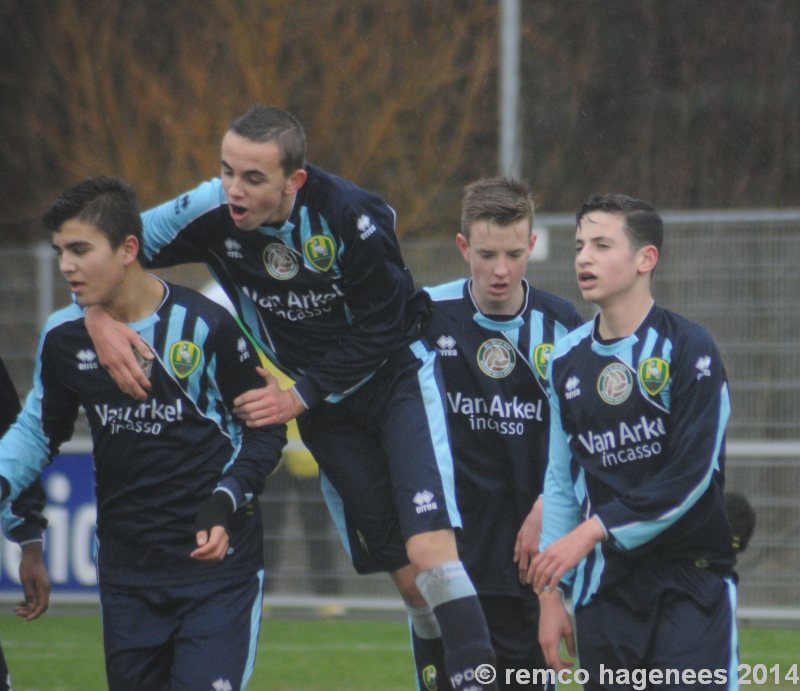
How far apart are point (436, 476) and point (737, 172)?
11.7m

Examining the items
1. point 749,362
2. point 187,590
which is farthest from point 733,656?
point 749,362

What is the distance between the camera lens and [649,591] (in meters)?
5.27

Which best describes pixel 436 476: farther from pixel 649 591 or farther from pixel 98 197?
pixel 98 197

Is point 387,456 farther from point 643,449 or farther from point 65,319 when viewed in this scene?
point 65,319

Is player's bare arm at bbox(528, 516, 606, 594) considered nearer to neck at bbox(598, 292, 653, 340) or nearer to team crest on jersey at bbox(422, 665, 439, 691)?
neck at bbox(598, 292, 653, 340)

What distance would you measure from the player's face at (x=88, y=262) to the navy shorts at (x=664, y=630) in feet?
6.49

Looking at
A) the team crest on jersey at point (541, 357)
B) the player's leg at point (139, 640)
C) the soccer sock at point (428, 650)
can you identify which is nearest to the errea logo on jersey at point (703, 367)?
the team crest on jersey at point (541, 357)

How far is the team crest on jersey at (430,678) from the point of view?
6.36 meters

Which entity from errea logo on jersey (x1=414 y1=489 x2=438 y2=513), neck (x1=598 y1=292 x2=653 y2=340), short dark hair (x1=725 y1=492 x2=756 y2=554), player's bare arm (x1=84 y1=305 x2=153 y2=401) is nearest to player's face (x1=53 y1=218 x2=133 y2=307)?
player's bare arm (x1=84 y1=305 x2=153 y2=401)

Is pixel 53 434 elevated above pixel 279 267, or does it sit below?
below

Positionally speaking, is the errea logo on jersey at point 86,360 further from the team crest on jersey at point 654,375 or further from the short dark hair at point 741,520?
the short dark hair at point 741,520

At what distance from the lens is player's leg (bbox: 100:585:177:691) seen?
5.26 metres

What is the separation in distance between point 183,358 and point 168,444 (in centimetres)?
29

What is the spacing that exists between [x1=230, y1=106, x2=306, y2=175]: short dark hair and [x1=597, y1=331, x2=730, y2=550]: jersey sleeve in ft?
5.03
